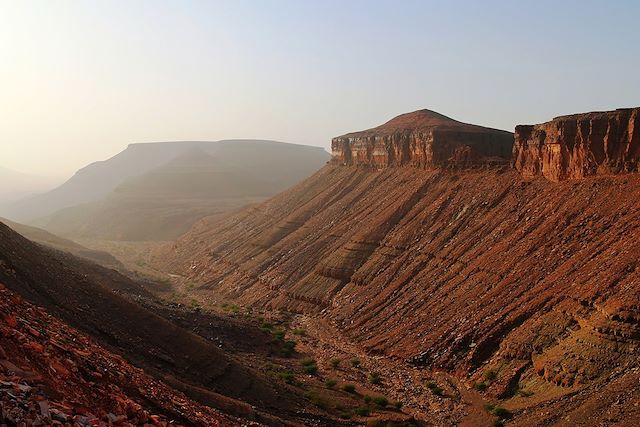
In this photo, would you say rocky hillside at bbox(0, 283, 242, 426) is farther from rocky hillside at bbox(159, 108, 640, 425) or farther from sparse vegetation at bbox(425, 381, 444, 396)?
rocky hillside at bbox(159, 108, 640, 425)

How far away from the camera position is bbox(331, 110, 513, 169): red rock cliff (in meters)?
49.8

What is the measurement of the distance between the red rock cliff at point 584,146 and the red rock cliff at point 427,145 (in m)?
5.92

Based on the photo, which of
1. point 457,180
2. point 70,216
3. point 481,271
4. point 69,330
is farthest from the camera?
point 70,216

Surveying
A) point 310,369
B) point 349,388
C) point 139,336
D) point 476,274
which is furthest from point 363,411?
point 476,274

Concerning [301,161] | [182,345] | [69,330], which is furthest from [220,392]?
[301,161]

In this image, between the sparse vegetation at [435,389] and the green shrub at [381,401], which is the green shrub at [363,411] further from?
the sparse vegetation at [435,389]

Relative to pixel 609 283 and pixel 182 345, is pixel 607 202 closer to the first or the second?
pixel 609 283

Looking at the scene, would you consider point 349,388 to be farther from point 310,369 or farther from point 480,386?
point 480,386

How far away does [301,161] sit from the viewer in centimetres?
19975

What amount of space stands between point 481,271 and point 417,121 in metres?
36.0

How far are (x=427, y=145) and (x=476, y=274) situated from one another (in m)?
21.0

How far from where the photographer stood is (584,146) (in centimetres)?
3606

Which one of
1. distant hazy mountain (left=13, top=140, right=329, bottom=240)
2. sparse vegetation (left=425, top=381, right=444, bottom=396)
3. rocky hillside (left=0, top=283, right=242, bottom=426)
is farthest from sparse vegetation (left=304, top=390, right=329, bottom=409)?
distant hazy mountain (left=13, top=140, right=329, bottom=240)

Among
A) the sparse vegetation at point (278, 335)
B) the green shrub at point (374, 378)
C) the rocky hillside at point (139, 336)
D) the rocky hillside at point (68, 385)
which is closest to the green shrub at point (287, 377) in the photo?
the rocky hillside at point (139, 336)
